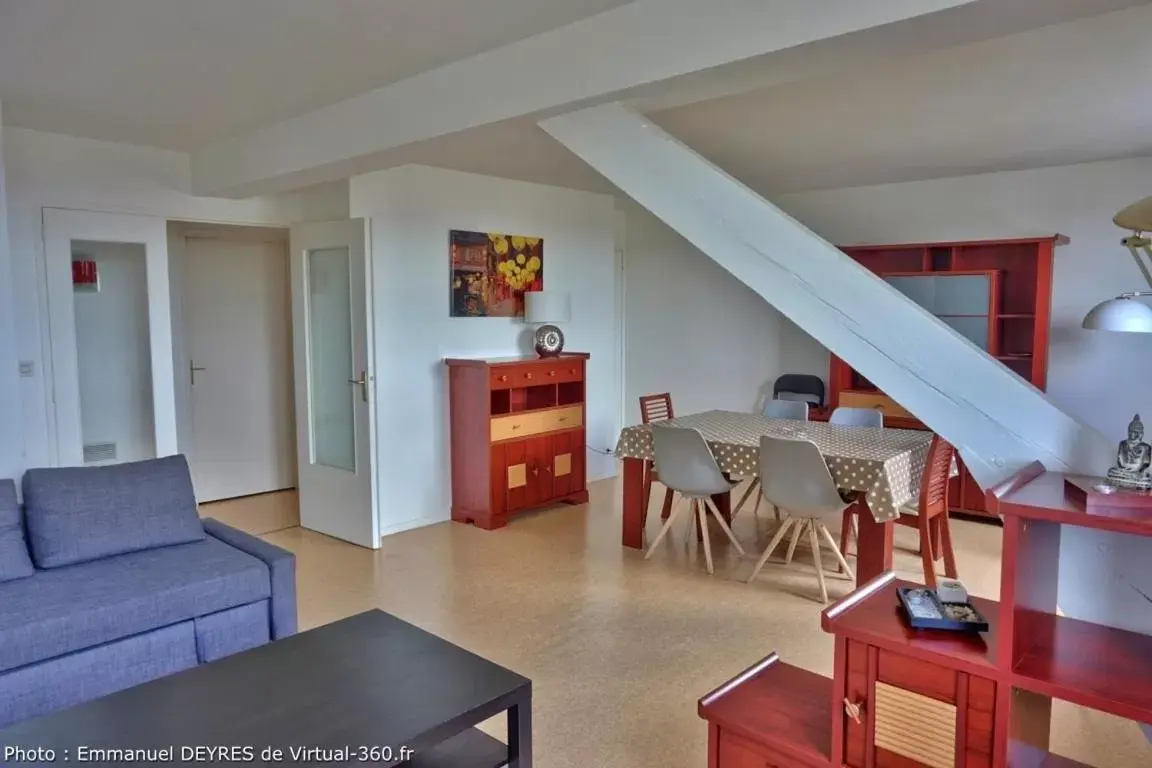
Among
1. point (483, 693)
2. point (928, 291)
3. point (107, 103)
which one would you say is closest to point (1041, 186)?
point (928, 291)

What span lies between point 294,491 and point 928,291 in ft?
16.0

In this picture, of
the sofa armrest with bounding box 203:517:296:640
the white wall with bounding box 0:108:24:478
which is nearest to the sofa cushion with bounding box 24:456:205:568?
the sofa armrest with bounding box 203:517:296:640

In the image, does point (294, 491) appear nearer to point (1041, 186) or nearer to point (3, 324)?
point (3, 324)

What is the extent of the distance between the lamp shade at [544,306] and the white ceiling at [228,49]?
215cm

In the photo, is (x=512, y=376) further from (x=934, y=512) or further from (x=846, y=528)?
(x=934, y=512)

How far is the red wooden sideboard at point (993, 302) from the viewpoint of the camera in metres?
4.86

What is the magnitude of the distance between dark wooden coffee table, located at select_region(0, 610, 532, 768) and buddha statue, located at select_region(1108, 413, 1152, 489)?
1.44 m

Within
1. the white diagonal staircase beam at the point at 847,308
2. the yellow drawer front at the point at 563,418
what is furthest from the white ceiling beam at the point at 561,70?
the yellow drawer front at the point at 563,418

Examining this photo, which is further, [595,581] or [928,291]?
[928,291]

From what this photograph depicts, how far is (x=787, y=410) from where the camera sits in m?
5.04

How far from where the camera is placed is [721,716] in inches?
77.9

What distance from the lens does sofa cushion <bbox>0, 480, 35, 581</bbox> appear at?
2.80m

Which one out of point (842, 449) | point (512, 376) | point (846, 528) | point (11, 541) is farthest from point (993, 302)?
point (11, 541)

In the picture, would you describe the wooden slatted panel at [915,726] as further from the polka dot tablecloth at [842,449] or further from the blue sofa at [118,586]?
the blue sofa at [118,586]
